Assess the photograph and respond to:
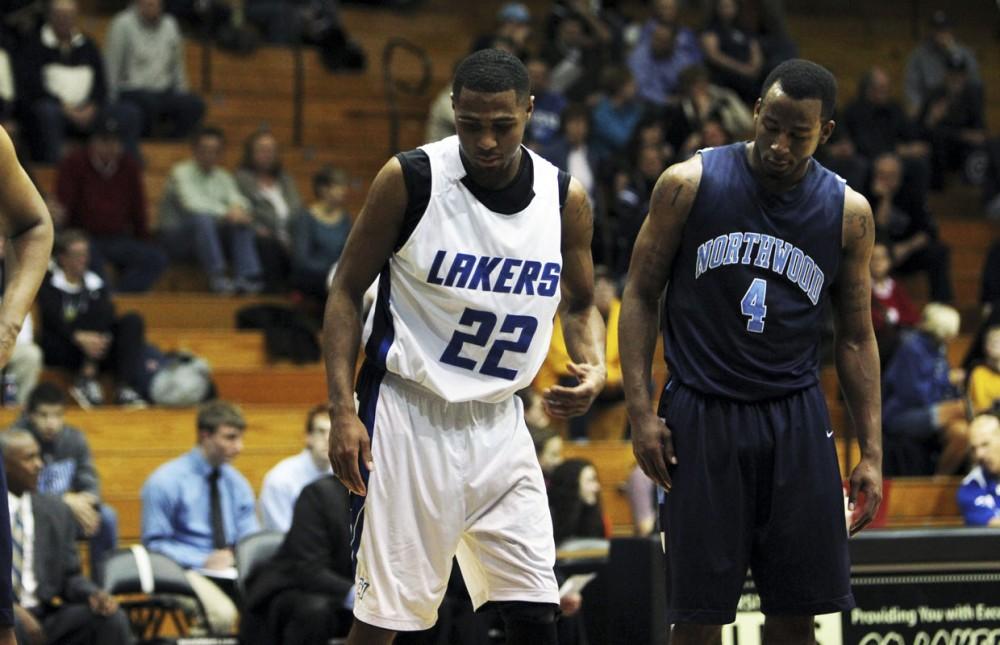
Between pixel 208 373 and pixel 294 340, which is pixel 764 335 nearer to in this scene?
pixel 208 373

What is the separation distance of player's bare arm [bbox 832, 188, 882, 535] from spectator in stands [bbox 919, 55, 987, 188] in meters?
11.6

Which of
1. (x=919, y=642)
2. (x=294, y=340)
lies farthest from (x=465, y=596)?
(x=294, y=340)

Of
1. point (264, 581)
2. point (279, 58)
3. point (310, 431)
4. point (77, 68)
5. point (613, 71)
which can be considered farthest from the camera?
point (279, 58)

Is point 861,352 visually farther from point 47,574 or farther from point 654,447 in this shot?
point 47,574

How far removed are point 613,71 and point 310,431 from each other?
618cm

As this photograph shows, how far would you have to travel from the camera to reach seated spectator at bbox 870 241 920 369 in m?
12.4

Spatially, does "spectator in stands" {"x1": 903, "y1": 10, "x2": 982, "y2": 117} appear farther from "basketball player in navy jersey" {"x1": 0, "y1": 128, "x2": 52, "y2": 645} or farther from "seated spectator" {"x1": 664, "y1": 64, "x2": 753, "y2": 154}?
"basketball player in navy jersey" {"x1": 0, "y1": 128, "x2": 52, "y2": 645}

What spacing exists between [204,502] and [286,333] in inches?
122

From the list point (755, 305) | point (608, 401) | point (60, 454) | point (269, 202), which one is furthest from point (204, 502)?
point (755, 305)

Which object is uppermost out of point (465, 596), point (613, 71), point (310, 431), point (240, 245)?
point (613, 71)

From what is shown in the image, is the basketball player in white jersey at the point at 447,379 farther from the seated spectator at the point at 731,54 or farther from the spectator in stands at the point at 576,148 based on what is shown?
the seated spectator at the point at 731,54

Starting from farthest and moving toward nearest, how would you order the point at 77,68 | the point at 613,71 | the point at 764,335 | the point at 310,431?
the point at 613,71
the point at 77,68
the point at 310,431
the point at 764,335

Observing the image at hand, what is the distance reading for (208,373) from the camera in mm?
11531

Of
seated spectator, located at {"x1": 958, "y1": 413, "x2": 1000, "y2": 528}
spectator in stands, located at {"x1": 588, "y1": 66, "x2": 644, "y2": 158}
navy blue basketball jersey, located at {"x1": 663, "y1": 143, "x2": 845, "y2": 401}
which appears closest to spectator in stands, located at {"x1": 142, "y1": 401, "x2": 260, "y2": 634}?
seated spectator, located at {"x1": 958, "y1": 413, "x2": 1000, "y2": 528}
